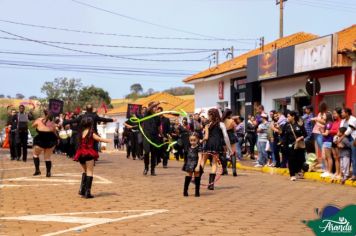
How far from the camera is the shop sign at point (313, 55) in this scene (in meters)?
21.9

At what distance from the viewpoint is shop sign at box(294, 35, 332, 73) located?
21859mm

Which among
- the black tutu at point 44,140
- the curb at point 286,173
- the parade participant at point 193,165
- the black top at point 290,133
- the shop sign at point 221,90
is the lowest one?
the curb at point 286,173

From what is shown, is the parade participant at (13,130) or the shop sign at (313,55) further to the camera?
the shop sign at (313,55)

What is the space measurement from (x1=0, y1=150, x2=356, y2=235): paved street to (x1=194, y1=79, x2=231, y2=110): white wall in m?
18.5

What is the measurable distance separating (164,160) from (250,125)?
3.91 m

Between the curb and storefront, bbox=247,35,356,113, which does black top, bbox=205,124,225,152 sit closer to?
the curb

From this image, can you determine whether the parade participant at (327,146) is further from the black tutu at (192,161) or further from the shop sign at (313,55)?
the shop sign at (313,55)

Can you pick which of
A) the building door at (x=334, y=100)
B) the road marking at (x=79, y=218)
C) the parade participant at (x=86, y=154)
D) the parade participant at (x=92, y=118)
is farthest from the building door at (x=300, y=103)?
the road marking at (x=79, y=218)

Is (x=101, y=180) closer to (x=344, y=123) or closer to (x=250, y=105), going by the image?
(x=344, y=123)

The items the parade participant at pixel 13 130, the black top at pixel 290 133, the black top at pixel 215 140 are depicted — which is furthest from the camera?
the parade participant at pixel 13 130

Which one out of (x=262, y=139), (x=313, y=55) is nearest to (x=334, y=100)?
(x=313, y=55)

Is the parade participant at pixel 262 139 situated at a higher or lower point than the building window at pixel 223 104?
lower

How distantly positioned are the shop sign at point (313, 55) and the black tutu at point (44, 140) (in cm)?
1152

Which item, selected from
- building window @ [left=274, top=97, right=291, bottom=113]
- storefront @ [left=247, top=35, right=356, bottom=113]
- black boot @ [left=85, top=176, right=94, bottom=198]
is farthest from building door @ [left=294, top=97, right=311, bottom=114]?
black boot @ [left=85, top=176, right=94, bottom=198]
